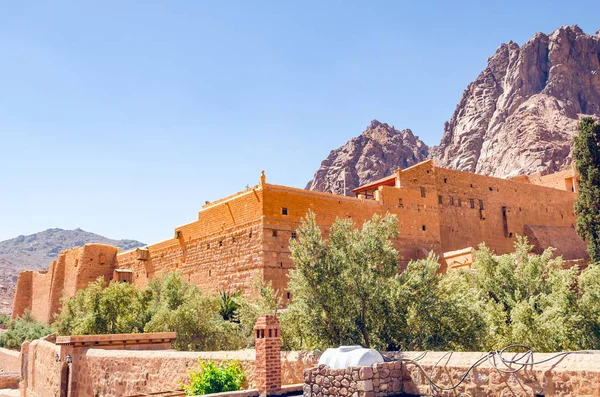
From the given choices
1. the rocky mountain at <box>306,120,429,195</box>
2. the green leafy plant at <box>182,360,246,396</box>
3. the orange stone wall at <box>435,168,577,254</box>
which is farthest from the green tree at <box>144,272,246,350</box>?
the rocky mountain at <box>306,120,429,195</box>

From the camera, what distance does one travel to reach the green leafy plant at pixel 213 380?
11.2 m

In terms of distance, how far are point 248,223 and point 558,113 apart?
194 feet

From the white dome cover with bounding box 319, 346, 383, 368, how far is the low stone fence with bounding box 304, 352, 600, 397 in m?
0.10

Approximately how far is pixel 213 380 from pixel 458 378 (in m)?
4.98

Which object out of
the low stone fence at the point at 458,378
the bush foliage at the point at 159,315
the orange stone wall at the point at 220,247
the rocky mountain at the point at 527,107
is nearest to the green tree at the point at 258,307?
the bush foliage at the point at 159,315

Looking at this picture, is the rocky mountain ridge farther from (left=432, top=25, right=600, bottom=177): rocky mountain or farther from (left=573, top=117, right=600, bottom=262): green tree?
(left=573, top=117, right=600, bottom=262): green tree

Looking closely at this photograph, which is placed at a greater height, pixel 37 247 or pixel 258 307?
pixel 37 247

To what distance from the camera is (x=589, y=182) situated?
2709 centimetres

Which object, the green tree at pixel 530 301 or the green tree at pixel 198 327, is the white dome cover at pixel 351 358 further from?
the green tree at pixel 198 327

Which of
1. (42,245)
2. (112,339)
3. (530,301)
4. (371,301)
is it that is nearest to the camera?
(371,301)

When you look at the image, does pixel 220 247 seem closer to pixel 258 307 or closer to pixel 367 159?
pixel 258 307

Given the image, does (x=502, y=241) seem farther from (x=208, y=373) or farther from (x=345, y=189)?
(x=345, y=189)

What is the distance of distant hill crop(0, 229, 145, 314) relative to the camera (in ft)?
380

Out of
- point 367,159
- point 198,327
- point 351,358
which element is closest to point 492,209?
point 198,327
